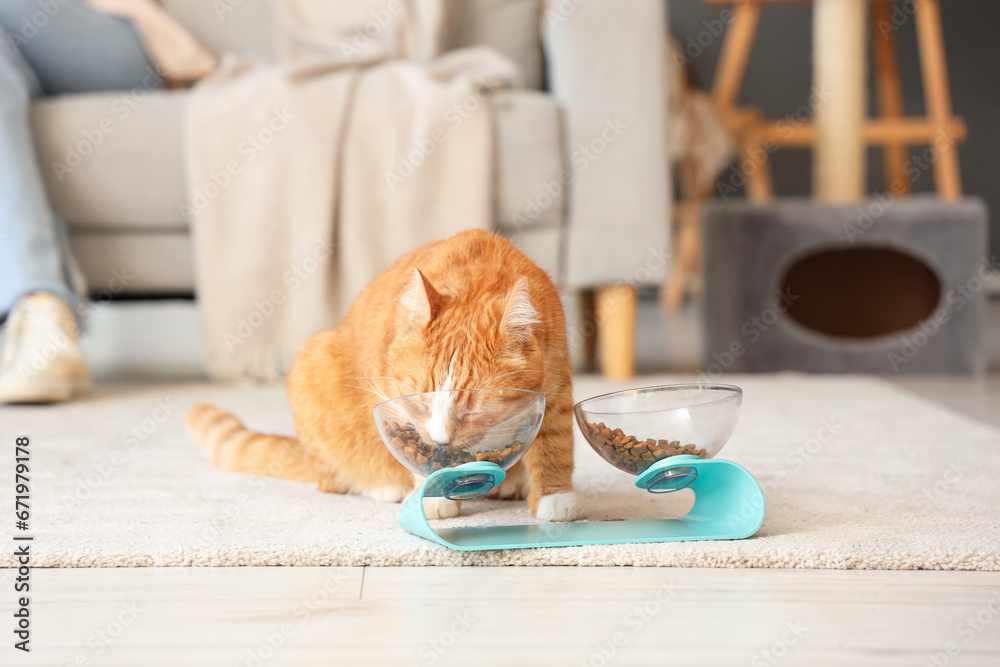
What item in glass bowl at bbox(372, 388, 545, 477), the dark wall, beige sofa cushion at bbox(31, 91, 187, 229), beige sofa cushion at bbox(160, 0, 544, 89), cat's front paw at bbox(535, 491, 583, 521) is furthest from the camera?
the dark wall

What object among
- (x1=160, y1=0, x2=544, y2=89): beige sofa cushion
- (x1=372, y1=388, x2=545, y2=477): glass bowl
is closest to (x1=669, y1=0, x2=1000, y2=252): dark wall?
(x1=160, y1=0, x2=544, y2=89): beige sofa cushion

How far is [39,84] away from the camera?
2152mm

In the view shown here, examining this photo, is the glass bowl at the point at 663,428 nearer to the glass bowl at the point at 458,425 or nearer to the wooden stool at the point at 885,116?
the glass bowl at the point at 458,425

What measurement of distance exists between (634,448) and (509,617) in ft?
0.86

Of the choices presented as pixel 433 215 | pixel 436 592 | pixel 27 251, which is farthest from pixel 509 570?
pixel 27 251

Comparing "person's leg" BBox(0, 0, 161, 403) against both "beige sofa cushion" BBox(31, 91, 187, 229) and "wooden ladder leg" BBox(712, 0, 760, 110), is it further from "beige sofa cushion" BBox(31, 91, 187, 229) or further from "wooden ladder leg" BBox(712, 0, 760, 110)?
"wooden ladder leg" BBox(712, 0, 760, 110)

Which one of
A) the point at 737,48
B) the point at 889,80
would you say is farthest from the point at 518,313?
the point at 889,80

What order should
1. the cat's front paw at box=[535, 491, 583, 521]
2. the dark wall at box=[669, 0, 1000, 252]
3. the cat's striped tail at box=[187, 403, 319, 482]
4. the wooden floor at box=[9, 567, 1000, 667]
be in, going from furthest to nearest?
the dark wall at box=[669, 0, 1000, 252] < the cat's striped tail at box=[187, 403, 319, 482] < the cat's front paw at box=[535, 491, 583, 521] < the wooden floor at box=[9, 567, 1000, 667]

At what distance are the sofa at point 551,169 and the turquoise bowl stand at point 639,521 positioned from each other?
3.68 ft

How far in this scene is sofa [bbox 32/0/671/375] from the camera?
6.53ft

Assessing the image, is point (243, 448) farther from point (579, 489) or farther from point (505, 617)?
point (505, 617)

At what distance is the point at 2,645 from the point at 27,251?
4.60ft

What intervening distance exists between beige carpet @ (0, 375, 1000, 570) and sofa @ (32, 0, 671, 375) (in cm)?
51

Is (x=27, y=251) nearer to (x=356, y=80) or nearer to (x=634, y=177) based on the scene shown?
(x=356, y=80)
